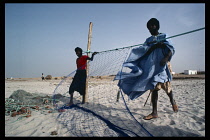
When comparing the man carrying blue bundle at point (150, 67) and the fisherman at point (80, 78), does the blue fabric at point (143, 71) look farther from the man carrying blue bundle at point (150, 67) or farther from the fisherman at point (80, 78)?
the fisherman at point (80, 78)

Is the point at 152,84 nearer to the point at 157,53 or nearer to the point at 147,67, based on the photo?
the point at 147,67

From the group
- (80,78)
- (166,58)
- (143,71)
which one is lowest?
(80,78)

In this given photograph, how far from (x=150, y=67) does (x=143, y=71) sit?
0.16m

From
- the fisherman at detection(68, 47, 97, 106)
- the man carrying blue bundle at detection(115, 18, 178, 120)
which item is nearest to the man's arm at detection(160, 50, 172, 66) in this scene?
the man carrying blue bundle at detection(115, 18, 178, 120)

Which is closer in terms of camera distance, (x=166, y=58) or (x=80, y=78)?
(x=166, y=58)

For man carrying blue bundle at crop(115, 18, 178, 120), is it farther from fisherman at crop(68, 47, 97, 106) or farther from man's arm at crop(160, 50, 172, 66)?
→ fisherman at crop(68, 47, 97, 106)

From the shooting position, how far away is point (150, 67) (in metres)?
2.73

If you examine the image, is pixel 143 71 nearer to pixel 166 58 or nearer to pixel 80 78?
pixel 166 58

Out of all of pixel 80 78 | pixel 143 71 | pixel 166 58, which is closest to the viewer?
pixel 166 58

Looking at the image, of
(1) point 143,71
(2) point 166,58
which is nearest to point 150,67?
(1) point 143,71

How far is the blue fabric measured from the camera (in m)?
2.69

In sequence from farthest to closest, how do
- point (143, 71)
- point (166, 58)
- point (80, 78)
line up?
point (80, 78) < point (143, 71) < point (166, 58)

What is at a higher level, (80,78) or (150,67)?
(150,67)

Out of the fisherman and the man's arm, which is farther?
the fisherman
